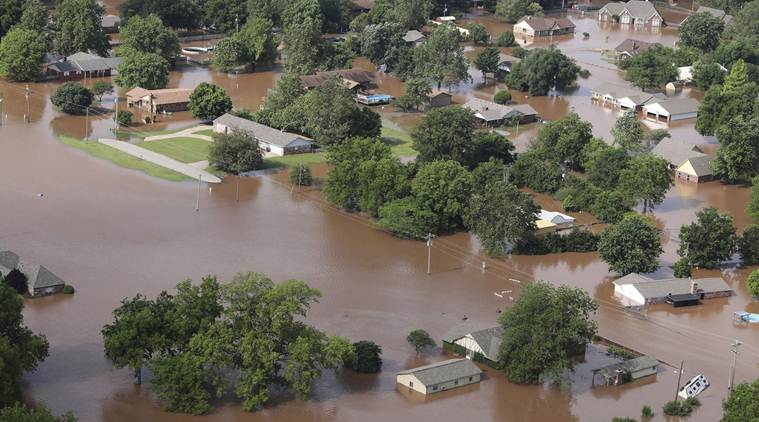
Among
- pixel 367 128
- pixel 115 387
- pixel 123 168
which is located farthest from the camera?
pixel 367 128

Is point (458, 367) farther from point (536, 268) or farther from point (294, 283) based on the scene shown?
point (536, 268)

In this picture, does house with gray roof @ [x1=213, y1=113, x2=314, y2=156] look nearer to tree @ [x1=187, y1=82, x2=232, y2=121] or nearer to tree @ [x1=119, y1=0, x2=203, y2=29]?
tree @ [x1=187, y1=82, x2=232, y2=121]

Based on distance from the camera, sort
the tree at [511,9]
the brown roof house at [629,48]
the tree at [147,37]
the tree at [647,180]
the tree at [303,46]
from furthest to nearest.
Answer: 1. the tree at [511,9]
2. the brown roof house at [629,48]
3. the tree at [303,46]
4. the tree at [147,37]
5. the tree at [647,180]

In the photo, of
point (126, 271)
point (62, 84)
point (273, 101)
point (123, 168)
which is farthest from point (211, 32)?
point (126, 271)

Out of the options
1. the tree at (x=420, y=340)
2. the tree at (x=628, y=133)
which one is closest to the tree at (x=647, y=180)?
the tree at (x=628, y=133)

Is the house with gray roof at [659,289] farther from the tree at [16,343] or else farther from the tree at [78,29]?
the tree at [78,29]

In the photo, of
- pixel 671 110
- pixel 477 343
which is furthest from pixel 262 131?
pixel 477 343

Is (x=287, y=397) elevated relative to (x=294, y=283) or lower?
lower
